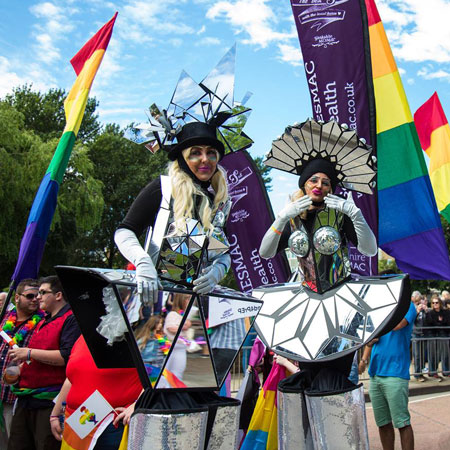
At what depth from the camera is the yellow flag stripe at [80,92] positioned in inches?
209

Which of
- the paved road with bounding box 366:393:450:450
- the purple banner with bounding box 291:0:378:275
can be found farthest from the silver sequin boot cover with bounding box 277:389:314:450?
the purple banner with bounding box 291:0:378:275

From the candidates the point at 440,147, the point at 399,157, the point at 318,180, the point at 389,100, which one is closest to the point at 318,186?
the point at 318,180

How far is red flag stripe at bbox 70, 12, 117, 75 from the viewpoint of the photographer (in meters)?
5.84

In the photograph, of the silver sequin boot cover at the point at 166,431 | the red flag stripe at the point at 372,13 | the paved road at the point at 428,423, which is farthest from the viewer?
the red flag stripe at the point at 372,13

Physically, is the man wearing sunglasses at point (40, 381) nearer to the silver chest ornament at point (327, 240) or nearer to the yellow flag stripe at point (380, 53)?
the silver chest ornament at point (327, 240)

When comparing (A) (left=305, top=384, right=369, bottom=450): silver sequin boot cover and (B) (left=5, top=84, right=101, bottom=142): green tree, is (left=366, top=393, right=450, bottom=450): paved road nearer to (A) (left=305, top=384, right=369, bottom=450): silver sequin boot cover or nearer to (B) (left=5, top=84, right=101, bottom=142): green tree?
(A) (left=305, top=384, right=369, bottom=450): silver sequin boot cover

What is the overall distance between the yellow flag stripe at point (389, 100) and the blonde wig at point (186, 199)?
4.34 m

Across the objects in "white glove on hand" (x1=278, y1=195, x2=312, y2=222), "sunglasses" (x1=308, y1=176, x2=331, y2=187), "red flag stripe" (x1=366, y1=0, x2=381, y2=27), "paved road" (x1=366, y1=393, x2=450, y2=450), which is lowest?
"paved road" (x1=366, y1=393, x2=450, y2=450)

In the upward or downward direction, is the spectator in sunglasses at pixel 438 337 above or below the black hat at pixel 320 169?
below

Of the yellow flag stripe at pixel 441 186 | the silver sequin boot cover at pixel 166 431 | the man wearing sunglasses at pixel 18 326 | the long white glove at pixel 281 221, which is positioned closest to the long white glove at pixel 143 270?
the silver sequin boot cover at pixel 166 431

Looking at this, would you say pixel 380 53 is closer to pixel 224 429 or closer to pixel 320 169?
pixel 320 169

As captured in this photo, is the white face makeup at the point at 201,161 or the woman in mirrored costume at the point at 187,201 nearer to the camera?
the woman in mirrored costume at the point at 187,201

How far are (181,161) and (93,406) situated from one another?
128 cm

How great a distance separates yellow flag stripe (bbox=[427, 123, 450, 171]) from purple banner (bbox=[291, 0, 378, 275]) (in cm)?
223
